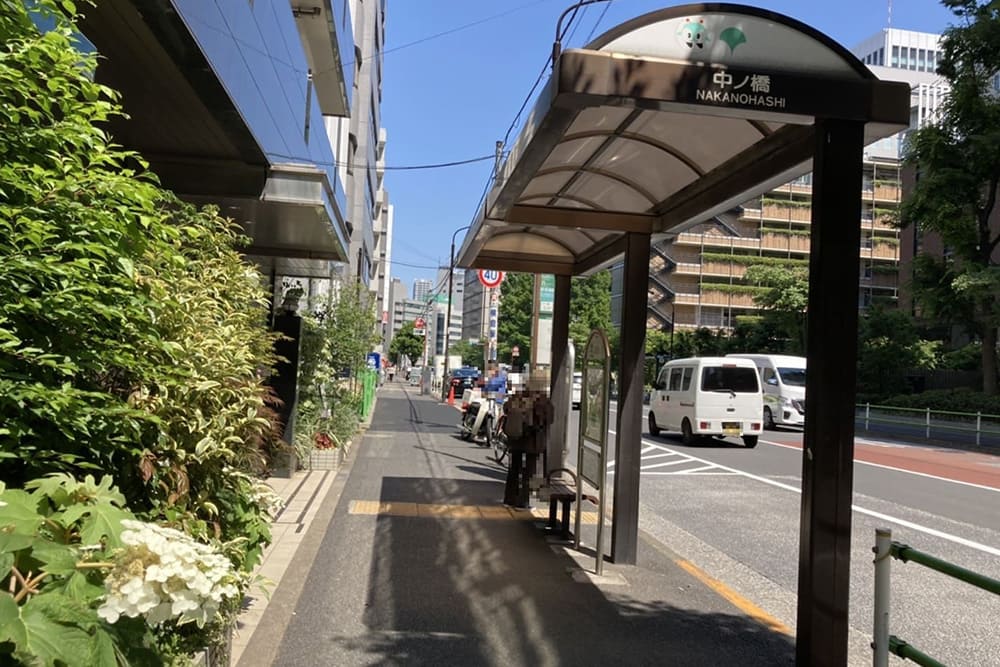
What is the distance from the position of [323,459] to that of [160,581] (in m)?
10.1

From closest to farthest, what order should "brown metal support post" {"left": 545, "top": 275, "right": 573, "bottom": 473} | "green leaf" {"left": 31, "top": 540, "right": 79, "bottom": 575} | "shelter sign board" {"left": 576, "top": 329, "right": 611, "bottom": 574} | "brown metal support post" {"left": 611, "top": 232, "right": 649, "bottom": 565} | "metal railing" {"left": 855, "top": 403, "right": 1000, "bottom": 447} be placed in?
"green leaf" {"left": 31, "top": 540, "right": 79, "bottom": 575} < "shelter sign board" {"left": 576, "top": 329, "right": 611, "bottom": 574} < "brown metal support post" {"left": 611, "top": 232, "right": 649, "bottom": 565} < "brown metal support post" {"left": 545, "top": 275, "right": 573, "bottom": 473} < "metal railing" {"left": 855, "top": 403, "right": 1000, "bottom": 447}

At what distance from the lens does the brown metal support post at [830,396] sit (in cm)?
422

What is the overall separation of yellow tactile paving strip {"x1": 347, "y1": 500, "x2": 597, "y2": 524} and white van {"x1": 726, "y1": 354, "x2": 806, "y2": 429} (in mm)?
18720

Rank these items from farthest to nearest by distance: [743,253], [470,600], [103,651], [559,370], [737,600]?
[743,253], [559,370], [737,600], [470,600], [103,651]

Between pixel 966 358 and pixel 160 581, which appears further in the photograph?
pixel 966 358

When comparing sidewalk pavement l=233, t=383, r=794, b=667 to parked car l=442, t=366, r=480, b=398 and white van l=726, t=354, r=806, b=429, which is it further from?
parked car l=442, t=366, r=480, b=398

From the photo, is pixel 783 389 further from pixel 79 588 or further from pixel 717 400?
pixel 79 588

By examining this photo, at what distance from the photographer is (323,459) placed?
462 inches

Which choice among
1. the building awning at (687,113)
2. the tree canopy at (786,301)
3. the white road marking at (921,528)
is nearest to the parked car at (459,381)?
the tree canopy at (786,301)

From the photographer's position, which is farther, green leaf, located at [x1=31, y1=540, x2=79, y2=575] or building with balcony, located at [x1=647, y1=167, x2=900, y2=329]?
building with balcony, located at [x1=647, y1=167, x2=900, y2=329]

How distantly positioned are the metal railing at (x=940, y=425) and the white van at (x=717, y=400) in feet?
11.8

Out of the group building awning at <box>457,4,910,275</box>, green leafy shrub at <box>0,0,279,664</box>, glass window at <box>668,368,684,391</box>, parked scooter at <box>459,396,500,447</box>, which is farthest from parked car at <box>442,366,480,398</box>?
green leafy shrub at <box>0,0,279,664</box>

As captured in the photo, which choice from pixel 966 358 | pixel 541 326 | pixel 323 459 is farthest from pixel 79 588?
pixel 966 358

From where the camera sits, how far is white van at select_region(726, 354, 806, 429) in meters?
26.8
